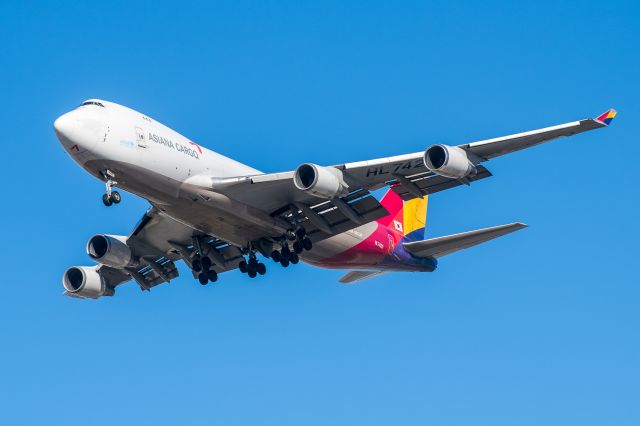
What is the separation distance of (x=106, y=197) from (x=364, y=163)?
904cm

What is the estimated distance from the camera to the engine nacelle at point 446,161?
34812 mm

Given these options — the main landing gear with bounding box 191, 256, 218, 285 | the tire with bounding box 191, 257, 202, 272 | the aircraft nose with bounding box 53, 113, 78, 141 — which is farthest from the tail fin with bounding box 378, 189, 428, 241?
the aircraft nose with bounding box 53, 113, 78, 141

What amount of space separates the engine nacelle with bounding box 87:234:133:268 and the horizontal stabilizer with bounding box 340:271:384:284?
956cm

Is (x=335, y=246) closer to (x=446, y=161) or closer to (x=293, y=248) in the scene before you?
(x=293, y=248)

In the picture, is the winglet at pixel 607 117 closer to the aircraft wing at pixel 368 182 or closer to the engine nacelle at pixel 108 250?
the aircraft wing at pixel 368 182

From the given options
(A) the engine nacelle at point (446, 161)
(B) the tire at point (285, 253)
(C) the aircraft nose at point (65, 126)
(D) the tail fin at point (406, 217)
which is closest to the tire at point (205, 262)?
(B) the tire at point (285, 253)

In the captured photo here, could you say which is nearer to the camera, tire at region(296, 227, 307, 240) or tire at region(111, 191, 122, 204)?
tire at region(111, 191, 122, 204)

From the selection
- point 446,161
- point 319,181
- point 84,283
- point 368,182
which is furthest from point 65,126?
point 446,161

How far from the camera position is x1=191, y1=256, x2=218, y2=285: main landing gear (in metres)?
42.2

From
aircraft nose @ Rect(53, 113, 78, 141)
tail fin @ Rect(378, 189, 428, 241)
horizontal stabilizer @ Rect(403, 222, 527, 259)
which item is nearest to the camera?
aircraft nose @ Rect(53, 113, 78, 141)

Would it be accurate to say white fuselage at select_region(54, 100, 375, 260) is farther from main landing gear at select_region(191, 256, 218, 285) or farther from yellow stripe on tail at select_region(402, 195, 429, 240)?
yellow stripe on tail at select_region(402, 195, 429, 240)

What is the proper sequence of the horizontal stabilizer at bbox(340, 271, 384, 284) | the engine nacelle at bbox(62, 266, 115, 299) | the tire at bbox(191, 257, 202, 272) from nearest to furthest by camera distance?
1. the tire at bbox(191, 257, 202, 272)
2. the engine nacelle at bbox(62, 266, 115, 299)
3. the horizontal stabilizer at bbox(340, 271, 384, 284)

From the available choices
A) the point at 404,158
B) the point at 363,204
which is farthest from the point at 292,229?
the point at 404,158

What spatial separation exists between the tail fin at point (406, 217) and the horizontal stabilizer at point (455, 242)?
1451 millimetres
